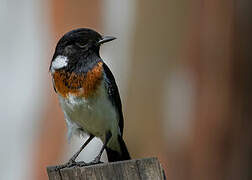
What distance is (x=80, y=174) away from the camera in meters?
5.44

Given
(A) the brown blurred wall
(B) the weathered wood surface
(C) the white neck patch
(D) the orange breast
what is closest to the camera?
(B) the weathered wood surface

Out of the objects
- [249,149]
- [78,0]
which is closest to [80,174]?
[249,149]

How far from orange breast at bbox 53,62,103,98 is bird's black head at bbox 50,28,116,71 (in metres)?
0.10

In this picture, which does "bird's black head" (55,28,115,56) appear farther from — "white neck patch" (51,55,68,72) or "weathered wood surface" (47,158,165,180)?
"weathered wood surface" (47,158,165,180)

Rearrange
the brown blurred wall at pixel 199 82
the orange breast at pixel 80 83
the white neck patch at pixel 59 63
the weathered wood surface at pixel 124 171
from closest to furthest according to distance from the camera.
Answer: the weathered wood surface at pixel 124 171
the orange breast at pixel 80 83
the white neck patch at pixel 59 63
the brown blurred wall at pixel 199 82

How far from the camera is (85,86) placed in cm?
734

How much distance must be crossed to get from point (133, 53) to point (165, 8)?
67cm

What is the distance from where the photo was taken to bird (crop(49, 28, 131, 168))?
24.2 ft

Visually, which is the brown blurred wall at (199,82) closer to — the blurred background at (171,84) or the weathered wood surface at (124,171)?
the blurred background at (171,84)

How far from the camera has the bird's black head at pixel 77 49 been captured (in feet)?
24.7

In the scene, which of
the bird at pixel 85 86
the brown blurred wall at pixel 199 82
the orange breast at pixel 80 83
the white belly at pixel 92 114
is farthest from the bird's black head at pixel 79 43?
the brown blurred wall at pixel 199 82

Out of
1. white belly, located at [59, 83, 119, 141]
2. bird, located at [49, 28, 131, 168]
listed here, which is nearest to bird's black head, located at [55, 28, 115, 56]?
bird, located at [49, 28, 131, 168]

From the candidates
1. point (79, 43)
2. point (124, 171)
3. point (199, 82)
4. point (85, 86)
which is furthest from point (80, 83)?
point (199, 82)

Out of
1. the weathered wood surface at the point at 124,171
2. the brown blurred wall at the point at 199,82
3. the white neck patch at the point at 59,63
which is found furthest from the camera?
the brown blurred wall at the point at 199,82
